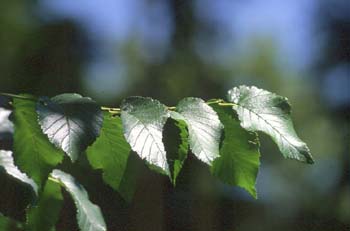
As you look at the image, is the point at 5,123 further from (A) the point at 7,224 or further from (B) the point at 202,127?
(B) the point at 202,127

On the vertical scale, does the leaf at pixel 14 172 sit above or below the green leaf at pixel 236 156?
below

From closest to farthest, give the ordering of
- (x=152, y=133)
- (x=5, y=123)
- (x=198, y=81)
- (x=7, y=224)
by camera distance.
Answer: (x=152, y=133) → (x=7, y=224) → (x=5, y=123) → (x=198, y=81)

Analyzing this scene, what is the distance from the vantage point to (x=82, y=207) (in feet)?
2.80

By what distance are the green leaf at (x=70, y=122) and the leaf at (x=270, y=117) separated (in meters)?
0.15

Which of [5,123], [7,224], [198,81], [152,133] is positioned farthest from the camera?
[198,81]

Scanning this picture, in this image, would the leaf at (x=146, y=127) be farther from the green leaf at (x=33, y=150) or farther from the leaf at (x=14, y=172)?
the leaf at (x=14, y=172)

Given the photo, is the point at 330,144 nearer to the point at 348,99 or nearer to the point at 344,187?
the point at 344,187

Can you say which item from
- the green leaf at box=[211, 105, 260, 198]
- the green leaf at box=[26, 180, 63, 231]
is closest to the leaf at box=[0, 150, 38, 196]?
the green leaf at box=[26, 180, 63, 231]

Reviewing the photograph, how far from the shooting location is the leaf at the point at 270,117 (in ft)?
2.24

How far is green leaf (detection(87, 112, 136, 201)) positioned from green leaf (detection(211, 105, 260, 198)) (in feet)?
0.29

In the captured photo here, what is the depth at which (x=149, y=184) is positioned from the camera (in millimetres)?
7586

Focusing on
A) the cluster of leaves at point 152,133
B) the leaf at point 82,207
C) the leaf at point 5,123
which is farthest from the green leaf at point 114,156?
the leaf at point 5,123

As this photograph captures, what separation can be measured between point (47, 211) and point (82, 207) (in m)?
0.04

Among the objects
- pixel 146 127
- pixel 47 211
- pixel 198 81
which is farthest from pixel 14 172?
pixel 198 81
